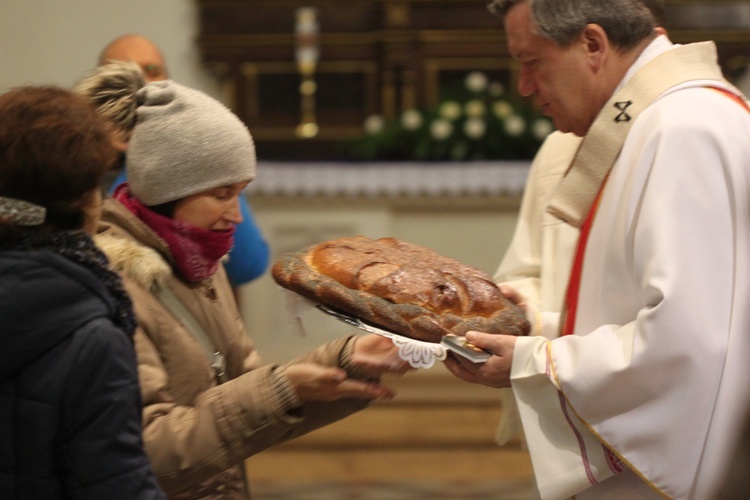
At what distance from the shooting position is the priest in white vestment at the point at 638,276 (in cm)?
224

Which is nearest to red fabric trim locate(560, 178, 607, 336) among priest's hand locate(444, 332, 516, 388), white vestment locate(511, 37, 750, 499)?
white vestment locate(511, 37, 750, 499)

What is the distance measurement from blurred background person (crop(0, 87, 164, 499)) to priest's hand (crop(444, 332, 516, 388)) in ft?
2.81

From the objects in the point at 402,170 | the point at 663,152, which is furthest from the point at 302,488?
the point at 663,152

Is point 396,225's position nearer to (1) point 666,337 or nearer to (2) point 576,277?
(2) point 576,277

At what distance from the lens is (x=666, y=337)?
7.28 feet

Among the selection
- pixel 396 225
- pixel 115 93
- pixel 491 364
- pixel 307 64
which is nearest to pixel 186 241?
pixel 115 93

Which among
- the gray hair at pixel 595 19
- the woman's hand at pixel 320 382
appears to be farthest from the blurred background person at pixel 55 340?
the gray hair at pixel 595 19

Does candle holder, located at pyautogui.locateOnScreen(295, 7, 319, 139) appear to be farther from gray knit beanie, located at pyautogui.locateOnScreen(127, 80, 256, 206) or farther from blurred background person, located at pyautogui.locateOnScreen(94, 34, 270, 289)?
gray knit beanie, located at pyautogui.locateOnScreen(127, 80, 256, 206)

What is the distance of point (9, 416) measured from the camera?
1740mm

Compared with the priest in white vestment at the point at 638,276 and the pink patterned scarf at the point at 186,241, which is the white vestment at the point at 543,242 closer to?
the priest in white vestment at the point at 638,276

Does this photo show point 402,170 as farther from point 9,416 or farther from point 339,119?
point 9,416

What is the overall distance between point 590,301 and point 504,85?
6029mm

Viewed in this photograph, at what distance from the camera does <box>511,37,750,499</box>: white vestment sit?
2232 mm

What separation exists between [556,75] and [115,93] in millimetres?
1071
